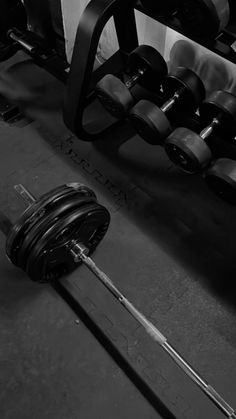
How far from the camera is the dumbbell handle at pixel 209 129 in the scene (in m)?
1.24

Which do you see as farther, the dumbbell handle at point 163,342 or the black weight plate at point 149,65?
the black weight plate at point 149,65

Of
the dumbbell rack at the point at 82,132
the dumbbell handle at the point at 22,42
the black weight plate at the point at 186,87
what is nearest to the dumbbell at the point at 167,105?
the black weight plate at the point at 186,87

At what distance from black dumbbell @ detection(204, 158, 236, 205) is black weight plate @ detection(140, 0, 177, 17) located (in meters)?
0.42

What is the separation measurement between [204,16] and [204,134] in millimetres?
327

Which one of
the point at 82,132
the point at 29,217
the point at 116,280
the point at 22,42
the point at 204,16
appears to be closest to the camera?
the point at 204,16

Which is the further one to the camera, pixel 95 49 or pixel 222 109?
pixel 95 49

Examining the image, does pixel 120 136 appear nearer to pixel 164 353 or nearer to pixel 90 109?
pixel 90 109

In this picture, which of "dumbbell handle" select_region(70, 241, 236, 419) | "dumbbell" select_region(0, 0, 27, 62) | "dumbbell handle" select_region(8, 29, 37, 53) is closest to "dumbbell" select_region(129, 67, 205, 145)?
"dumbbell handle" select_region(70, 241, 236, 419)

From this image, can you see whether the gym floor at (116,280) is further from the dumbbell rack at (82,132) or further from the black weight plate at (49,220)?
the black weight plate at (49,220)

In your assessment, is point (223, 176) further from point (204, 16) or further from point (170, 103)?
point (204, 16)

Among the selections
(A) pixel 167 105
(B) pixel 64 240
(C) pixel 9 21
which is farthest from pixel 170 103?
(C) pixel 9 21

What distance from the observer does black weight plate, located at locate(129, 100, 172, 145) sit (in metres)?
1.26

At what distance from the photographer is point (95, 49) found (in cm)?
131

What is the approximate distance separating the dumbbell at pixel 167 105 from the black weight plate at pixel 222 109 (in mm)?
53
